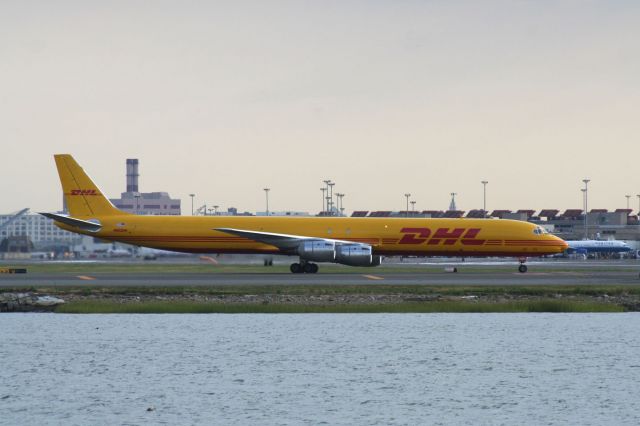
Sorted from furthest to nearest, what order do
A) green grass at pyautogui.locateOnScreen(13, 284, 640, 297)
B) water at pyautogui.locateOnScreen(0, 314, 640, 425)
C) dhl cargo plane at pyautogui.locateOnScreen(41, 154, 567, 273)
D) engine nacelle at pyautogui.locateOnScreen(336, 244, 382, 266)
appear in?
dhl cargo plane at pyautogui.locateOnScreen(41, 154, 567, 273) → engine nacelle at pyautogui.locateOnScreen(336, 244, 382, 266) → green grass at pyautogui.locateOnScreen(13, 284, 640, 297) → water at pyautogui.locateOnScreen(0, 314, 640, 425)

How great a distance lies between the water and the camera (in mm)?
23641

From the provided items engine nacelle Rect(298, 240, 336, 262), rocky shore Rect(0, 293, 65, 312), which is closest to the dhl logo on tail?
engine nacelle Rect(298, 240, 336, 262)

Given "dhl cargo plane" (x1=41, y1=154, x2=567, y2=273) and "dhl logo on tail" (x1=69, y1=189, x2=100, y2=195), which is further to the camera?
"dhl logo on tail" (x1=69, y1=189, x2=100, y2=195)

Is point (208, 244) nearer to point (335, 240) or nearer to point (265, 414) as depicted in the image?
point (335, 240)

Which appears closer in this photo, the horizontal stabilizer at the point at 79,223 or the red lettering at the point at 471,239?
the horizontal stabilizer at the point at 79,223

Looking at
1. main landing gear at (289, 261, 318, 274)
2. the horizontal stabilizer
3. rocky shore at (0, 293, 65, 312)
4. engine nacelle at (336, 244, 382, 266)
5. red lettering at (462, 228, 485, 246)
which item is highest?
the horizontal stabilizer

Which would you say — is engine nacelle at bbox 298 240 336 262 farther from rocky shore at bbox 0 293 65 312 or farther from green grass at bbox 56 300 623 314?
rocky shore at bbox 0 293 65 312

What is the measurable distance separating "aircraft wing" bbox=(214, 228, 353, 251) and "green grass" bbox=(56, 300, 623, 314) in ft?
67.4

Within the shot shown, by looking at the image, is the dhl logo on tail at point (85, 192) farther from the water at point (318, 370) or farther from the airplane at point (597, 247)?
the airplane at point (597, 247)

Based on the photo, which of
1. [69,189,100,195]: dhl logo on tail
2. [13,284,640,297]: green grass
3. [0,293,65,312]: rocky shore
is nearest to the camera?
[0,293,65,312]: rocky shore

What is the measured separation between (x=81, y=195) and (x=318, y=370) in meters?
45.3

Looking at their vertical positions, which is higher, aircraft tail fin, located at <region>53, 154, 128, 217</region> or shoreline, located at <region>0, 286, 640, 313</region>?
aircraft tail fin, located at <region>53, 154, 128, 217</region>

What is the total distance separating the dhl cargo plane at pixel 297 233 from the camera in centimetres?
6838

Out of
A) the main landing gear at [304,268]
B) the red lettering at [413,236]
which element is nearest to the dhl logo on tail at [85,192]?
the main landing gear at [304,268]
